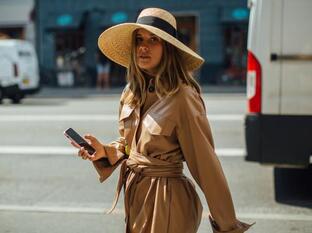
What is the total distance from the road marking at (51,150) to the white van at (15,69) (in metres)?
8.20

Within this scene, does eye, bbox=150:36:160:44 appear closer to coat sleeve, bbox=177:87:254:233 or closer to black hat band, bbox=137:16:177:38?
black hat band, bbox=137:16:177:38

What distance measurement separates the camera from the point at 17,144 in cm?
997

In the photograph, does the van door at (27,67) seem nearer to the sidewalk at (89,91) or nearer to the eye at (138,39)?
the sidewalk at (89,91)

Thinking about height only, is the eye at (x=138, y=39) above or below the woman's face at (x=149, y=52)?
above

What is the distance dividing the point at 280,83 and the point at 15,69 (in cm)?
1331

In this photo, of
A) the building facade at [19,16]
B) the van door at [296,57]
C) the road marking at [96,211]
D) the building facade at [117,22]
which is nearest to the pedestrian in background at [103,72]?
the building facade at [117,22]

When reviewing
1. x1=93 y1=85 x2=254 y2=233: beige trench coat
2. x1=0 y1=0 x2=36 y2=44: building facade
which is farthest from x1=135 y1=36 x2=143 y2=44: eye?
x1=0 y1=0 x2=36 y2=44: building facade

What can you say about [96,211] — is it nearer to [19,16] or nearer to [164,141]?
[164,141]

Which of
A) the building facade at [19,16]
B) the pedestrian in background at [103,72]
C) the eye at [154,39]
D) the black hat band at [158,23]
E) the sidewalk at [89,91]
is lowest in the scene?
the sidewalk at [89,91]

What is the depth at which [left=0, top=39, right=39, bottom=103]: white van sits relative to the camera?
1741 centimetres

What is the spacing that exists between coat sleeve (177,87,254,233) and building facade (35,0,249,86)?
72.9 ft

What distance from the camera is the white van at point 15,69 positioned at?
17.4 m

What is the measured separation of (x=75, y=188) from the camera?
675cm

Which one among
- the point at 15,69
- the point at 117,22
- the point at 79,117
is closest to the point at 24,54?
the point at 15,69
